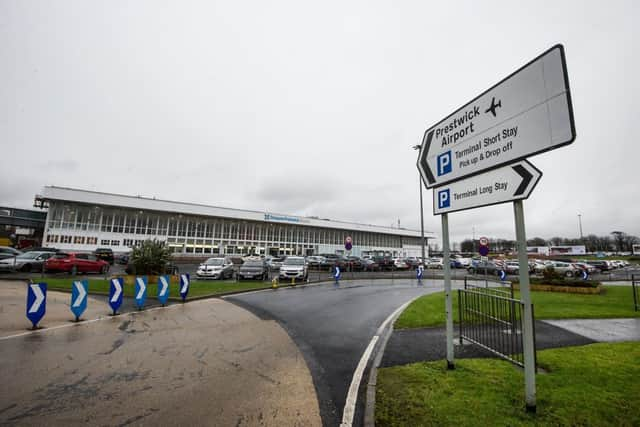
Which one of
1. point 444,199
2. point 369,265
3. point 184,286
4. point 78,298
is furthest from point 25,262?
point 369,265

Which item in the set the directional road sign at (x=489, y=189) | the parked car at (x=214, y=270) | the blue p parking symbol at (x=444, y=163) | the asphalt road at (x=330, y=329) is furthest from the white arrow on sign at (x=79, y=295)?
the parked car at (x=214, y=270)

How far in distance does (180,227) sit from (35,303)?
4376cm

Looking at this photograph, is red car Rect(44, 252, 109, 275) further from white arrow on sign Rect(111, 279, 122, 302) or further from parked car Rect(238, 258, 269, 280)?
white arrow on sign Rect(111, 279, 122, 302)

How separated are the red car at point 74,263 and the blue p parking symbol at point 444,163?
73.4 feet

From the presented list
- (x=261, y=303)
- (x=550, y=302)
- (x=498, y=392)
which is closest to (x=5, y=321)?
(x=261, y=303)

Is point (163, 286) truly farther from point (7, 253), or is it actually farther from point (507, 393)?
point (7, 253)

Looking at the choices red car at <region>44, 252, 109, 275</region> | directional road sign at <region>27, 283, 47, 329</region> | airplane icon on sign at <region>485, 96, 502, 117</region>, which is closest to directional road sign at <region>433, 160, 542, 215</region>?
airplane icon on sign at <region>485, 96, 502, 117</region>

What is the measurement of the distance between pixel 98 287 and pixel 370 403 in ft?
47.7

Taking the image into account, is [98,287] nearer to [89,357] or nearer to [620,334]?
[89,357]

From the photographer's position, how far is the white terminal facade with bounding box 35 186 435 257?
127 feet

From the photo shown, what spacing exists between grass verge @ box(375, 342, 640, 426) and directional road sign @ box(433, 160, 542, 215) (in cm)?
239

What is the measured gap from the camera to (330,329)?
7324 mm

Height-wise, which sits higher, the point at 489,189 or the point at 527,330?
the point at 489,189

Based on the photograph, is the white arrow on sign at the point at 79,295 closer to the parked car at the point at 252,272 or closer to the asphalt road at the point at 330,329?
the asphalt road at the point at 330,329
